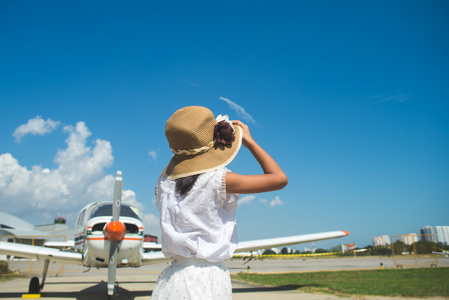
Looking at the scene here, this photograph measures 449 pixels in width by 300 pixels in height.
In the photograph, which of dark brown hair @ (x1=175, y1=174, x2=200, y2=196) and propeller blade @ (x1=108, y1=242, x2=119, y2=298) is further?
propeller blade @ (x1=108, y1=242, x2=119, y2=298)

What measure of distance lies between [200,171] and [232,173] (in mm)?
139

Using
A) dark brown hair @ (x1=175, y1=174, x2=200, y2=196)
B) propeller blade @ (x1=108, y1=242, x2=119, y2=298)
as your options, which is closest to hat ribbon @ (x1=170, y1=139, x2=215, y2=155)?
dark brown hair @ (x1=175, y1=174, x2=200, y2=196)

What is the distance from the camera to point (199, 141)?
1400mm

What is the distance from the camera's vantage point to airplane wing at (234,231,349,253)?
418 inches

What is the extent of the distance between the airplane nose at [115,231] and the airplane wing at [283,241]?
452cm

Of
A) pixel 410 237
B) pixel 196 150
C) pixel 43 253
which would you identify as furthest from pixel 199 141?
pixel 410 237

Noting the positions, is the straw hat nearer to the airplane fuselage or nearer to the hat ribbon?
the hat ribbon

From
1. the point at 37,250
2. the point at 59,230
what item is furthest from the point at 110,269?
the point at 59,230

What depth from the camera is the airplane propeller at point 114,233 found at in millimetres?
7066

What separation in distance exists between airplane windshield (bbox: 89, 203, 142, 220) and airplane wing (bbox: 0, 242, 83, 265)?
1.84 meters

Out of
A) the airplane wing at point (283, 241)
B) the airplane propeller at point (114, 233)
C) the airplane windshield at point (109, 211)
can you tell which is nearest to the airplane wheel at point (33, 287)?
the airplane windshield at point (109, 211)

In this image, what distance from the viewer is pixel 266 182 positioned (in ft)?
4.49

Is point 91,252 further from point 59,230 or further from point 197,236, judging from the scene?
point 59,230

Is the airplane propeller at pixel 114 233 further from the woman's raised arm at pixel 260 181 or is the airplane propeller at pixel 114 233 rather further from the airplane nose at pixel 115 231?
the woman's raised arm at pixel 260 181
